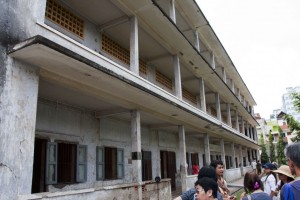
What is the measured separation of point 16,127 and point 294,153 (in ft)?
Result: 13.4

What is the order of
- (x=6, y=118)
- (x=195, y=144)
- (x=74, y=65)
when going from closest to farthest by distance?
1. (x=6, y=118)
2. (x=74, y=65)
3. (x=195, y=144)

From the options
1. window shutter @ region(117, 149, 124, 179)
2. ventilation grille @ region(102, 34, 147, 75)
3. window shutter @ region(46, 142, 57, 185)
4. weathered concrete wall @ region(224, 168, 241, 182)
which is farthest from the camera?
weathered concrete wall @ region(224, 168, 241, 182)

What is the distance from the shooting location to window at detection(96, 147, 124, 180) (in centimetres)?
919

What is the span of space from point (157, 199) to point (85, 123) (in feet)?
11.1

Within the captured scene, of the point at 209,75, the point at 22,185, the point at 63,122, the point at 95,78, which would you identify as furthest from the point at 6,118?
the point at 209,75

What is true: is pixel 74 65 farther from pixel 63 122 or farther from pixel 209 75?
pixel 209 75

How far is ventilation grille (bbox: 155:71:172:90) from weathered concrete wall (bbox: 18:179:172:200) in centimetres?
Result: 516

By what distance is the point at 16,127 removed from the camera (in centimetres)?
452

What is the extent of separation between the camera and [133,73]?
7.86 metres

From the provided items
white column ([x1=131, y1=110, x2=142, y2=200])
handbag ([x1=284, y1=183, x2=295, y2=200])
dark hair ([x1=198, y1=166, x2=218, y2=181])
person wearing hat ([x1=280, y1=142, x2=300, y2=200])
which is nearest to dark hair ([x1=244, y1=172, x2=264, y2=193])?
dark hair ([x1=198, y1=166, x2=218, y2=181])

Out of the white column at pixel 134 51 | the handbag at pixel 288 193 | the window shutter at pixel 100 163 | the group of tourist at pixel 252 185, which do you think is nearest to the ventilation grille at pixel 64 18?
the white column at pixel 134 51

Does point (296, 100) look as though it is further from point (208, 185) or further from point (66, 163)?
point (208, 185)

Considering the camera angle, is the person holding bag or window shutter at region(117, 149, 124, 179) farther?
window shutter at region(117, 149, 124, 179)

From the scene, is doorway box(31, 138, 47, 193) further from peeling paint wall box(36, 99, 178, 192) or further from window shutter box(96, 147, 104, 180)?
window shutter box(96, 147, 104, 180)
